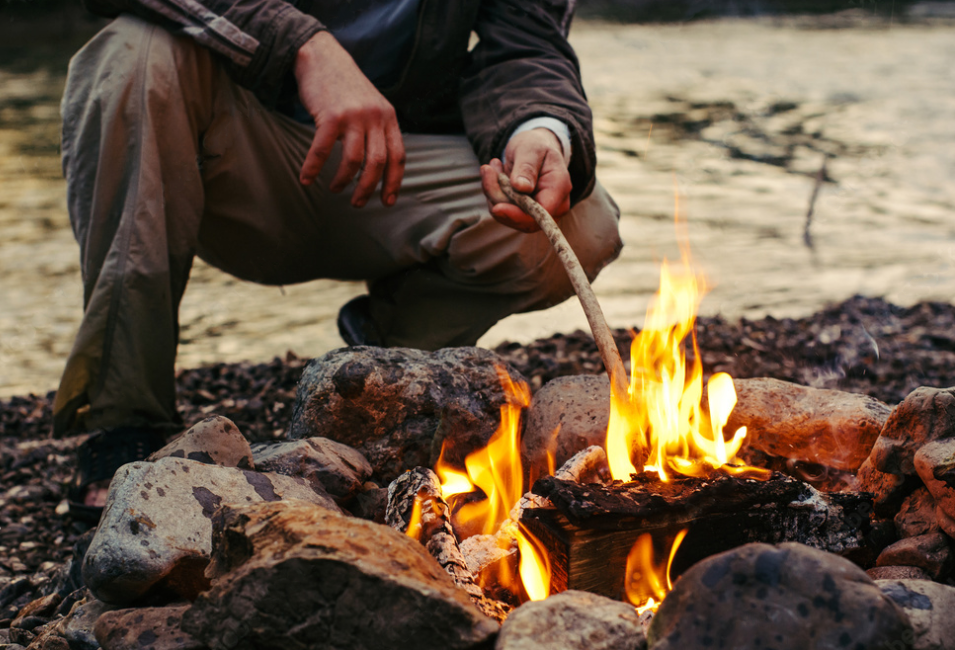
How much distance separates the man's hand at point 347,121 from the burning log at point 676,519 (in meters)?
1.05

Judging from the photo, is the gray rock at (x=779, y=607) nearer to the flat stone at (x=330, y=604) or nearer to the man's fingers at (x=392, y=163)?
the flat stone at (x=330, y=604)

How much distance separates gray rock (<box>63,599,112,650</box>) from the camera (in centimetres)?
147

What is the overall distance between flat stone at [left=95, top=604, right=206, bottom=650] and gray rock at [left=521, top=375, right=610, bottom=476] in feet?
3.02

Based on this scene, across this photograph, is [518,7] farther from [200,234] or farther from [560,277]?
[200,234]

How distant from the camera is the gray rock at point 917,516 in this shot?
160 cm

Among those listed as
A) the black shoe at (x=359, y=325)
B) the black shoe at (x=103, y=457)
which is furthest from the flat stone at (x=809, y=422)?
the black shoe at (x=103, y=457)

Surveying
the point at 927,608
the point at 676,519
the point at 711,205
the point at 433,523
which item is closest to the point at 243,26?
the point at 433,523

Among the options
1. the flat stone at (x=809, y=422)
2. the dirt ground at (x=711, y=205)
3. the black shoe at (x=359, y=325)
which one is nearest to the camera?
the flat stone at (x=809, y=422)

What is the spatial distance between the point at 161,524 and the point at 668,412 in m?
1.03

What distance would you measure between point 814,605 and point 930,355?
2.57 metres

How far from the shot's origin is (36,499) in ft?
8.10

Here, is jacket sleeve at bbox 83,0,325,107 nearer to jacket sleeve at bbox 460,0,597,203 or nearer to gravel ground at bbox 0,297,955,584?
jacket sleeve at bbox 460,0,597,203

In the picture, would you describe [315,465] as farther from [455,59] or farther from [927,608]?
[455,59]

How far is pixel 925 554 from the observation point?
152cm
